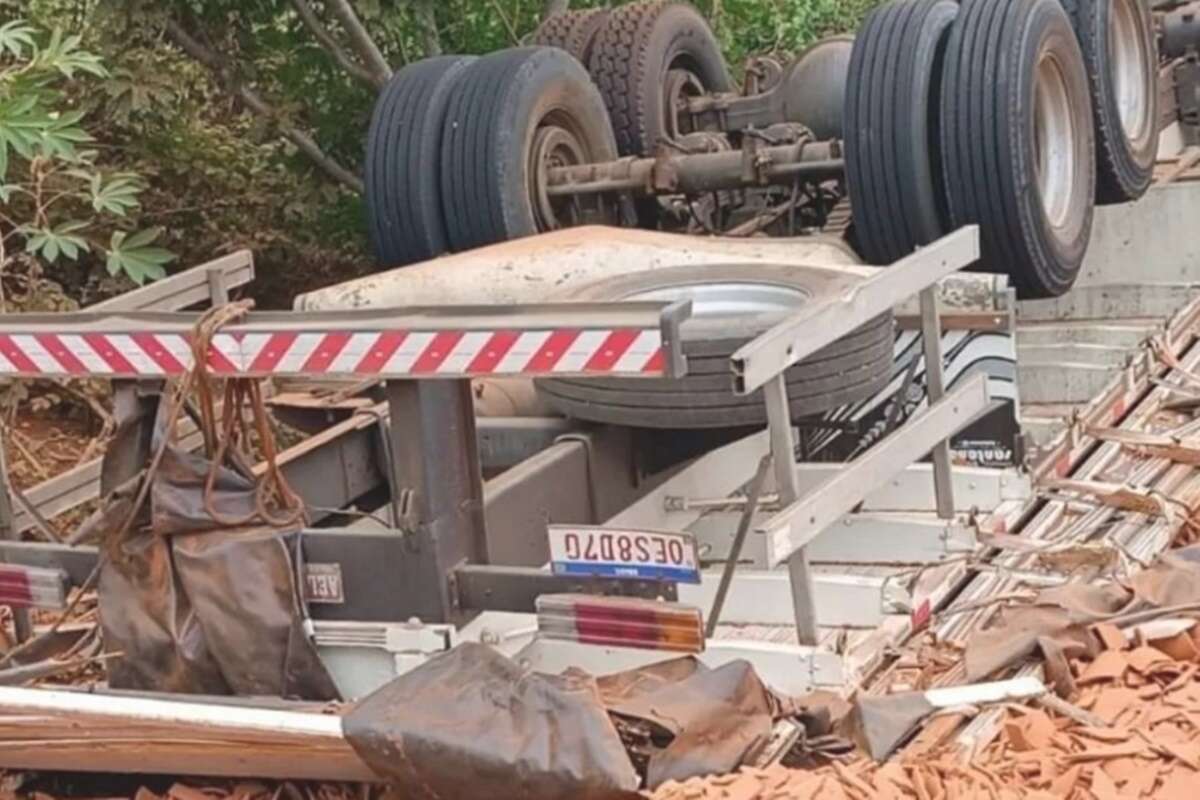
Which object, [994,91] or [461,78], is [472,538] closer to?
[994,91]

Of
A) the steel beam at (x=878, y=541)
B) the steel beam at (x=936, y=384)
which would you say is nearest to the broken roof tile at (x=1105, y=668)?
Answer: the steel beam at (x=878, y=541)

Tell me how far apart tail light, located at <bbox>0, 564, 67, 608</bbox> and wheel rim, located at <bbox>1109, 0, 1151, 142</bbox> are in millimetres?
4634

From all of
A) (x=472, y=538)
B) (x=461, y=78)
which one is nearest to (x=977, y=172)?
(x=461, y=78)

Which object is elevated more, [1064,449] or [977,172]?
[977,172]

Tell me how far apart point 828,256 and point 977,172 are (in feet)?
1.70

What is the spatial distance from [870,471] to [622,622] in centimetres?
76

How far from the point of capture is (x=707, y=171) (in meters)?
6.12

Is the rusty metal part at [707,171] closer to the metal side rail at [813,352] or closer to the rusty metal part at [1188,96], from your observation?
the metal side rail at [813,352]

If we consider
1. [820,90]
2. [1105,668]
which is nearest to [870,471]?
[1105,668]

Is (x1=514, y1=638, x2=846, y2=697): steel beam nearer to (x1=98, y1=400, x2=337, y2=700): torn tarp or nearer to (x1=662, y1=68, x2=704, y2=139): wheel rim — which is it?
(x1=98, y1=400, x2=337, y2=700): torn tarp

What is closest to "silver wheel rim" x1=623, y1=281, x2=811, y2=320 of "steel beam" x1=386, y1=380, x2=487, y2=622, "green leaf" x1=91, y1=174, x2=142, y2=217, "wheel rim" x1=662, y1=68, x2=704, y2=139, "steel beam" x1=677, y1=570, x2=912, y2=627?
"steel beam" x1=677, y1=570, x2=912, y2=627

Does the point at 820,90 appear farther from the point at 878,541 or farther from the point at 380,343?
the point at 380,343

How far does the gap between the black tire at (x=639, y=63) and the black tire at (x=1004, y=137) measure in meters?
1.82

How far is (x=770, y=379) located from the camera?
328cm
